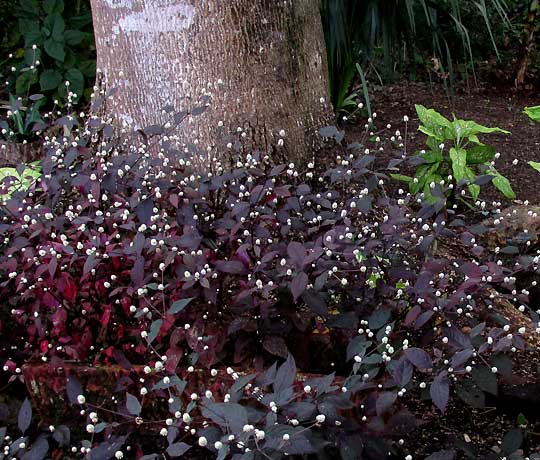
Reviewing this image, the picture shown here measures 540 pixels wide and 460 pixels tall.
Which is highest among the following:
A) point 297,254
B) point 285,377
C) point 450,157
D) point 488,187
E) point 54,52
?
point 54,52

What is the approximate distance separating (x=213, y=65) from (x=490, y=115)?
305 cm

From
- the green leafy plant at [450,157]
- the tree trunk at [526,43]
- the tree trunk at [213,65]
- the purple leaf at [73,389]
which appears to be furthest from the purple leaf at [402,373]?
the tree trunk at [526,43]

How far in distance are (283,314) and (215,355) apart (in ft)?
0.73

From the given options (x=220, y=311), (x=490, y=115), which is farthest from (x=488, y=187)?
(x=220, y=311)

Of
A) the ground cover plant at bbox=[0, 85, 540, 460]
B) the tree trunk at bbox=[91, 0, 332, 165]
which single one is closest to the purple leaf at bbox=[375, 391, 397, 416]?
the ground cover plant at bbox=[0, 85, 540, 460]

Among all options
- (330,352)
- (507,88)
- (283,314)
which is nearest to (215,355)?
(283,314)

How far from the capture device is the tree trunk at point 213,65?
114 inches

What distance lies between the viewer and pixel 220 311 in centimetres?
227

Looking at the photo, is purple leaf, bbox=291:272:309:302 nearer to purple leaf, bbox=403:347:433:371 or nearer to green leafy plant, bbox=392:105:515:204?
purple leaf, bbox=403:347:433:371

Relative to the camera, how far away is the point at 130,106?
3.06m

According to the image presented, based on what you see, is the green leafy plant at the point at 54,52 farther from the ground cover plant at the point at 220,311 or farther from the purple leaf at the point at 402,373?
the purple leaf at the point at 402,373

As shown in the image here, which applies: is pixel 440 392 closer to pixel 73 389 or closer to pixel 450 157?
pixel 73 389

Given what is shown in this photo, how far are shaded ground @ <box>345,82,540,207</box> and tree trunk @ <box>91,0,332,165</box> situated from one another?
57.0 inches

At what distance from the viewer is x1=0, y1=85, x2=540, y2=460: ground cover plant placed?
195 centimetres
